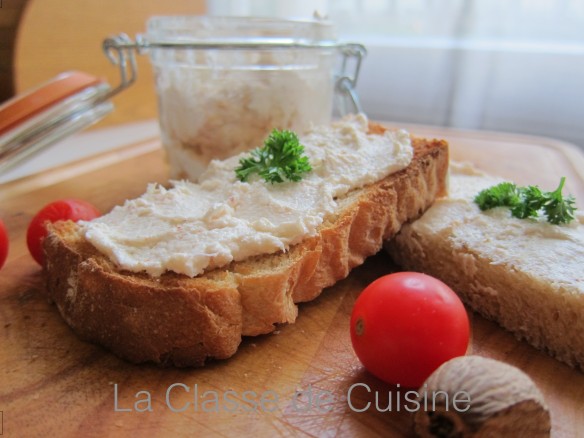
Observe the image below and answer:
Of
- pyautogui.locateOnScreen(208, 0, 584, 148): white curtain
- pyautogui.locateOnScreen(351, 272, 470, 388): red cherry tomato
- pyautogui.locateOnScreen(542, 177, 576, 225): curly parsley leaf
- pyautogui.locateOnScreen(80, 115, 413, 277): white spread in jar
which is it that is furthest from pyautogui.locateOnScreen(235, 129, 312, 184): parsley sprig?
pyautogui.locateOnScreen(208, 0, 584, 148): white curtain

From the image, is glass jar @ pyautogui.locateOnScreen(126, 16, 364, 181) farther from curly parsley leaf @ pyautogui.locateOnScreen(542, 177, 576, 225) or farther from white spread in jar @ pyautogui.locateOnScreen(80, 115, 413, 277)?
curly parsley leaf @ pyautogui.locateOnScreen(542, 177, 576, 225)

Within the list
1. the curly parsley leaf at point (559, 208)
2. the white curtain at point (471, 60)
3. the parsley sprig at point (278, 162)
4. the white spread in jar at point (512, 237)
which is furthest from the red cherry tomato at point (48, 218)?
the white curtain at point (471, 60)

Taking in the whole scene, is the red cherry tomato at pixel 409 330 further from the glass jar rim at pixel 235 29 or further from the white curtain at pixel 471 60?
the white curtain at pixel 471 60

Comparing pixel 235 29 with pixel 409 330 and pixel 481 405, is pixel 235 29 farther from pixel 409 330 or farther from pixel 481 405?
pixel 481 405

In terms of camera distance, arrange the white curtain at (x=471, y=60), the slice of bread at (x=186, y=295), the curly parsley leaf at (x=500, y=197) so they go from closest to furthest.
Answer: the slice of bread at (x=186, y=295), the curly parsley leaf at (x=500, y=197), the white curtain at (x=471, y=60)

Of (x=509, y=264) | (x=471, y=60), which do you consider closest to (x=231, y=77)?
(x=509, y=264)

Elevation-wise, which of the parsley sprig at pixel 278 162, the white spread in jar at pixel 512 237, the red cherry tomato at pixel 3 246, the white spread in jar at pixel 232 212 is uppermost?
the parsley sprig at pixel 278 162

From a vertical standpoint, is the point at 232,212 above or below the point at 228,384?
above

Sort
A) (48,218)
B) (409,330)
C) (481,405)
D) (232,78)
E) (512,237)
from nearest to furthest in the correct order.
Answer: (481,405) < (409,330) < (512,237) < (48,218) < (232,78)
